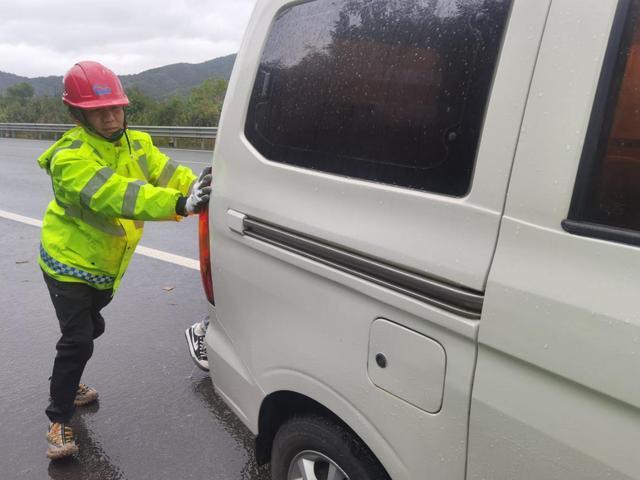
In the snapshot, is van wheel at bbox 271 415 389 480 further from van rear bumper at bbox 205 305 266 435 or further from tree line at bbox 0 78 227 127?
tree line at bbox 0 78 227 127

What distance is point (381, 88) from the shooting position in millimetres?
1456

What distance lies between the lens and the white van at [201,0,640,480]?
101 cm

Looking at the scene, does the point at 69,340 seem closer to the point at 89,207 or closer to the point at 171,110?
the point at 89,207

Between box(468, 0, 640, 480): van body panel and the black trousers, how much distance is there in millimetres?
2057

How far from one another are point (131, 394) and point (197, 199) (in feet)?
5.33

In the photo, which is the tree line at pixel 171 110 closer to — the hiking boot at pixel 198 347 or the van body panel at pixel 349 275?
the hiking boot at pixel 198 347

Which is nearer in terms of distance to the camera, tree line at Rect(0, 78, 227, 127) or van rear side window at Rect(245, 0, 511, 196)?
van rear side window at Rect(245, 0, 511, 196)

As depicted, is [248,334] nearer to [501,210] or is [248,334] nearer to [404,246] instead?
[404,246]

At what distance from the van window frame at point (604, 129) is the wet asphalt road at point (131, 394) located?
202cm

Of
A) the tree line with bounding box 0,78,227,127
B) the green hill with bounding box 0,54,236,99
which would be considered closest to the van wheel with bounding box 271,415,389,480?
the tree line with bounding box 0,78,227,127

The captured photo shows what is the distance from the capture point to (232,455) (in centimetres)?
264

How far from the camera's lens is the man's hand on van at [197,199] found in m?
2.15

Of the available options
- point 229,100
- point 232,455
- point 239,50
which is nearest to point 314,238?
point 229,100

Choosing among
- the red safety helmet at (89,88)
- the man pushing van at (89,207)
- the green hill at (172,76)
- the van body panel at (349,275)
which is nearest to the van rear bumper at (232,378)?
the van body panel at (349,275)
